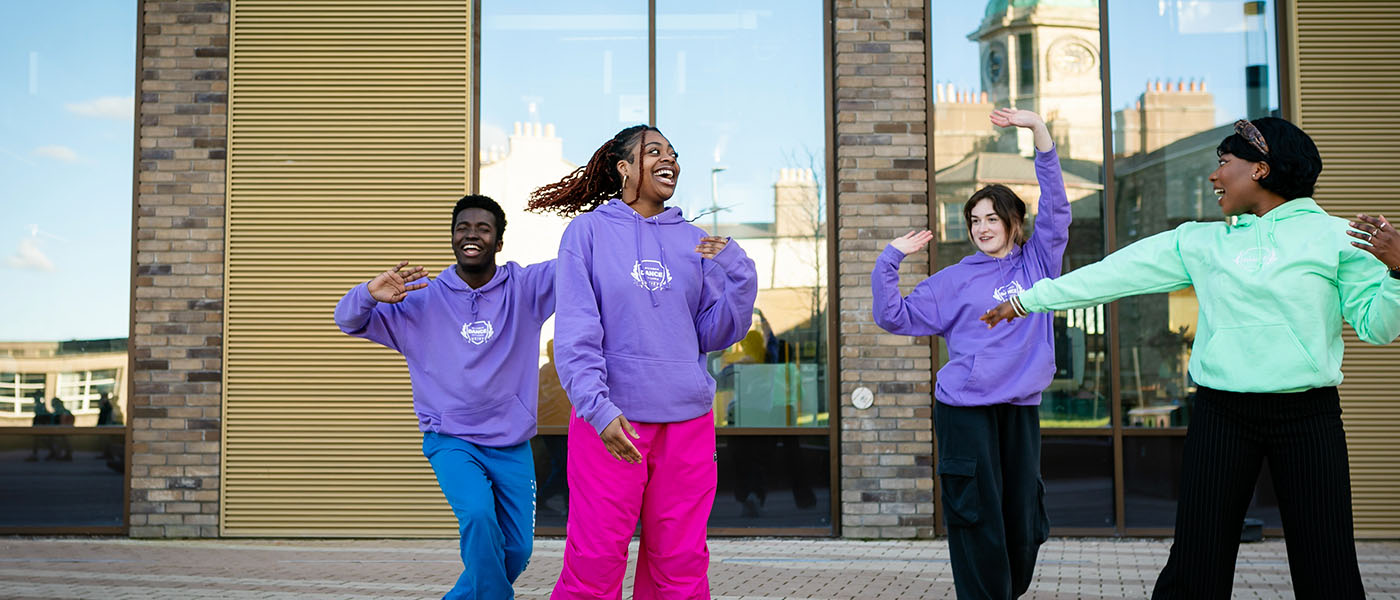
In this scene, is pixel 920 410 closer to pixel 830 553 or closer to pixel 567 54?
pixel 830 553

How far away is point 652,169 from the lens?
4016mm

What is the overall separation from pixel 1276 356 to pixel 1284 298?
171 mm

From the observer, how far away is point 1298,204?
3598mm

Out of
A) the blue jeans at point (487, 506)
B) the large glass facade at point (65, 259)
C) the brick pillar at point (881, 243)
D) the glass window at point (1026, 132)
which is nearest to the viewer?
the blue jeans at point (487, 506)

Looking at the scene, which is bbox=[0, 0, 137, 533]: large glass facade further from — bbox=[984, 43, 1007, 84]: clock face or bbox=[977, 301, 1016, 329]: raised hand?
bbox=[977, 301, 1016, 329]: raised hand

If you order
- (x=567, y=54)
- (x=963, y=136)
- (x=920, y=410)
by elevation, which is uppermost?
(x=567, y=54)

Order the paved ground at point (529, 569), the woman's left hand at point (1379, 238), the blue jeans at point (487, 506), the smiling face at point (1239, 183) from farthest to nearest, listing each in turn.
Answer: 1. the paved ground at point (529, 569)
2. the blue jeans at point (487, 506)
3. the smiling face at point (1239, 183)
4. the woman's left hand at point (1379, 238)

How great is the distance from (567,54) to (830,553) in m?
4.06

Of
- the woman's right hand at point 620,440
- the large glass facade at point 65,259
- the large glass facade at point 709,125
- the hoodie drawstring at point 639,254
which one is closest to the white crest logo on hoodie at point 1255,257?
the hoodie drawstring at point 639,254

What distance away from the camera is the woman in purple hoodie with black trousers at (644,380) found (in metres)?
3.77

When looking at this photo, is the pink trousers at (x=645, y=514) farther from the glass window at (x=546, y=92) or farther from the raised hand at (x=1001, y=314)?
the glass window at (x=546, y=92)

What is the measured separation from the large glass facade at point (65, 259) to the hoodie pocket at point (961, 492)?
634cm

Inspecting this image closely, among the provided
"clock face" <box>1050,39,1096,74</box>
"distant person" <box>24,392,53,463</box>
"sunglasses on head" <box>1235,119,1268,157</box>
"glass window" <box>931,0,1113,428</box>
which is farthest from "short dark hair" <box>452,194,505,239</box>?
"distant person" <box>24,392,53,463</box>

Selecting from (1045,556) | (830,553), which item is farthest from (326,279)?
(1045,556)
